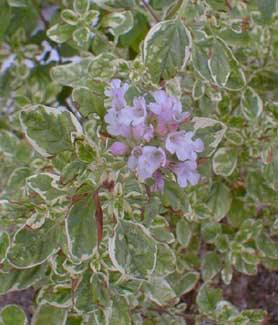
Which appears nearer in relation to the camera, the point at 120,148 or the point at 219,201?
the point at 120,148

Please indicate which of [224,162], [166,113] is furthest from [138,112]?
[224,162]

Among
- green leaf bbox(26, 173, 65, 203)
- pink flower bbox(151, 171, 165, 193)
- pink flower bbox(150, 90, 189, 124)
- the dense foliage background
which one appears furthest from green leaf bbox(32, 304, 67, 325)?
pink flower bbox(150, 90, 189, 124)

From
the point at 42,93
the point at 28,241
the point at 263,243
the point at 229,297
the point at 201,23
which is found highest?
the point at 201,23

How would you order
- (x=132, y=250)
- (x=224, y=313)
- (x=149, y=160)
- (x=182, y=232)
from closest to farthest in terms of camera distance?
(x=149, y=160)
(x=132, y=250)
(x=224, y=313)
(x=182, y=232)

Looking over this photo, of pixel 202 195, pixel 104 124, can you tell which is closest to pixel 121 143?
pixel 104 124

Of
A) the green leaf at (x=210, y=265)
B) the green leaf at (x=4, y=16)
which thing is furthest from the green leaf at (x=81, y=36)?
the green leaf at (x=210, y=265)

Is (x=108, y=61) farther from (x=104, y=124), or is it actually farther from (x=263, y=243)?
(x=263, y=243)

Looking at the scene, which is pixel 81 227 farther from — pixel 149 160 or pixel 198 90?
pixel 198 90
